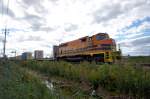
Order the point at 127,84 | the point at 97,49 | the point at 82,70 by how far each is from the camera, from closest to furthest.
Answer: the point at 127,84, the point at 82,70, the point at 97,49

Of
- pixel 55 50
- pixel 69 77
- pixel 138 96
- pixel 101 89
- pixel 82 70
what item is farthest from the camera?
pixel 55 50

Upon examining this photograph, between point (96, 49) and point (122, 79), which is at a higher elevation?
point (96, 49)

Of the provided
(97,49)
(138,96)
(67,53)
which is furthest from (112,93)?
(67,53)

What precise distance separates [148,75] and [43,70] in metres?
22.4

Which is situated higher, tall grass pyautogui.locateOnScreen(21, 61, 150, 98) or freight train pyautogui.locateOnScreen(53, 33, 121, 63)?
freight train pyautogui.locateOnScreen(53, 33, 121, 63)

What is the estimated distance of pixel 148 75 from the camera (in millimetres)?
12062

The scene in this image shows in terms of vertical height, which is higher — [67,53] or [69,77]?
[67,53]

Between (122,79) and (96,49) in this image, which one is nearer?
(122,79)

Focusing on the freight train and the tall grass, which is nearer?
the tall grass

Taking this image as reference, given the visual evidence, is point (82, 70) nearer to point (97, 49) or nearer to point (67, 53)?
point (97, 49)

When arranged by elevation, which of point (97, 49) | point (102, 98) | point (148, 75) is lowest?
point (102, 98)

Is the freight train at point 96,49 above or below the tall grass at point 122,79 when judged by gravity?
above

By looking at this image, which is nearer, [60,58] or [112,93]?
[112,93]

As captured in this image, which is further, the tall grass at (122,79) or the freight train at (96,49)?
the freight train at (96,49)
